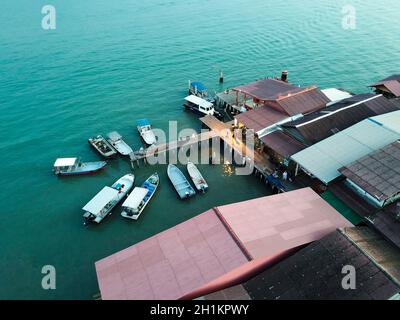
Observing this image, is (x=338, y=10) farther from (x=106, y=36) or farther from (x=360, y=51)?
(x=106, y=36)

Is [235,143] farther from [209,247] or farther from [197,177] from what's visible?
[209,247]

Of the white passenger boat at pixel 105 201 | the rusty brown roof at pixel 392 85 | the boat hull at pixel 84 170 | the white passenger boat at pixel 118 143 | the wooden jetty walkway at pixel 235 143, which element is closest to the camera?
the white passenger boat at pixel 105 201

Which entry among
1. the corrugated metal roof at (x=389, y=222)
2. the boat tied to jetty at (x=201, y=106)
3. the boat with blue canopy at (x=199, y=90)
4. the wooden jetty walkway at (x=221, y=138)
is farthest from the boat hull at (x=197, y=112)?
the corrugated metal roof at (x=389, y=222)

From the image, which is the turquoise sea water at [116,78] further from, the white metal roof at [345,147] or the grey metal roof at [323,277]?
the grey metal roof at [323,277]

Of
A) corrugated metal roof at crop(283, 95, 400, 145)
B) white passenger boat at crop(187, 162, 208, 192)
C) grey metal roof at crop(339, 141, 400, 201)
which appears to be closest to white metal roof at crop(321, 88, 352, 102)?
corrugated metal roof at crop(283, 95, 400, 145)
